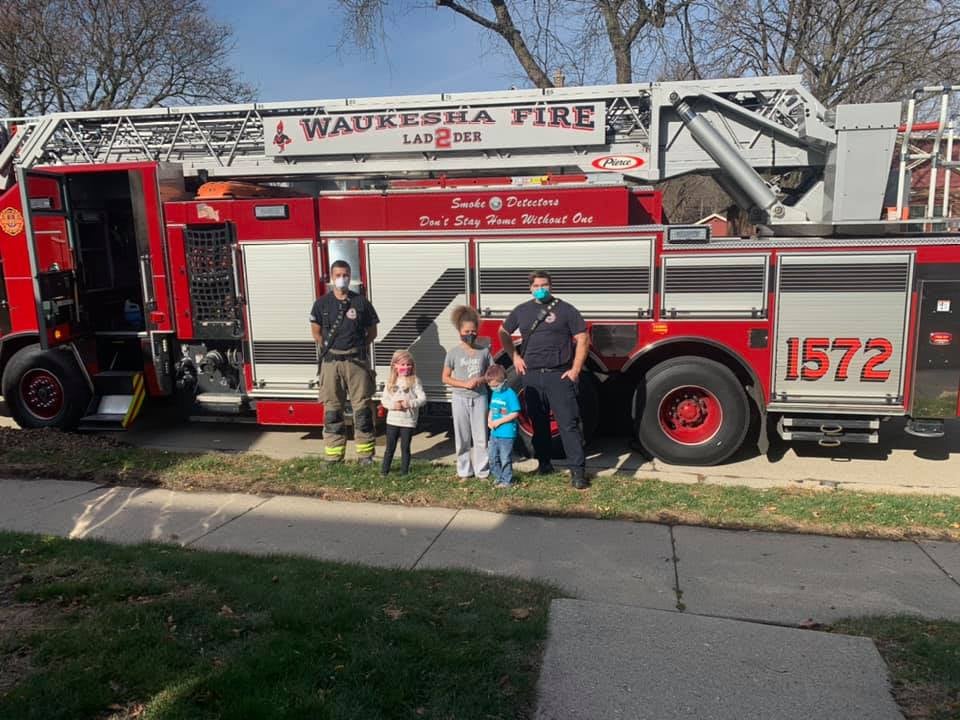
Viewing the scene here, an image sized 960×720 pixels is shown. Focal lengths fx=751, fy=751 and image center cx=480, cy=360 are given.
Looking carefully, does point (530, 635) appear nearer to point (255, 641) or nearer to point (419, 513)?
point (255, 641)

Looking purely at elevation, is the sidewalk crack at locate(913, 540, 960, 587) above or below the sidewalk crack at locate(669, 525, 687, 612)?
below

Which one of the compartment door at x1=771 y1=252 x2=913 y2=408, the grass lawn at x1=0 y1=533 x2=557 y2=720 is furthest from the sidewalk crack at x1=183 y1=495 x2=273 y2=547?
the compartment door at x1=771 y1=252 x2=913 y2=408

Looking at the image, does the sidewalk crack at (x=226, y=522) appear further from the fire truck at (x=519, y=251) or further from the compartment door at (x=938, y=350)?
the compartment door at (x=938, y=350)

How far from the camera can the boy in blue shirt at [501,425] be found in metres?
6.12

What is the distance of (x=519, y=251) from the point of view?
22.9 feet

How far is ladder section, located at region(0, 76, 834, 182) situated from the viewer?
7.20 metres

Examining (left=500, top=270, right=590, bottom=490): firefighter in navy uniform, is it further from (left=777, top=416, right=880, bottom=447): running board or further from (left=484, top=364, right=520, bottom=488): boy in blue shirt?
(left=777, top=416, right=880, bottom=447): running board

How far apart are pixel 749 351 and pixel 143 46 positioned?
983 inches

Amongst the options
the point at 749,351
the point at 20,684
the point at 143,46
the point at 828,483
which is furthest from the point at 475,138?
the point at 143,46

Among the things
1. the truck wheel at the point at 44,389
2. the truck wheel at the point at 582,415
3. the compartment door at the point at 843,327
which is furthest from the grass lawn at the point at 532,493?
the compartment door at the point at 843,327

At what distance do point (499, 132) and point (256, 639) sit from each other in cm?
552

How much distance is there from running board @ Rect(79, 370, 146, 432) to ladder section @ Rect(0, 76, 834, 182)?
241 cm

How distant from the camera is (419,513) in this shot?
567 cm

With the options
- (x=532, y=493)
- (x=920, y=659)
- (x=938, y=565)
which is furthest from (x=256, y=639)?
(x=938, y=565)
